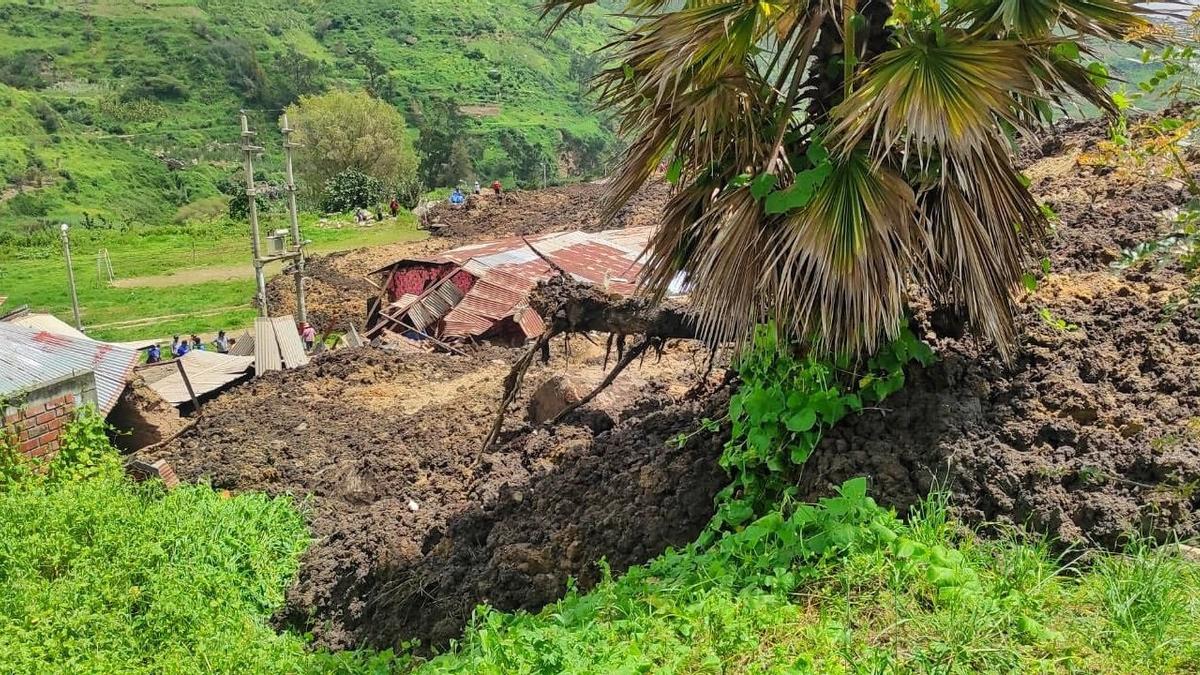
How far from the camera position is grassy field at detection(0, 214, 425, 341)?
76.2ft

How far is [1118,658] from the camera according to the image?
304 cm

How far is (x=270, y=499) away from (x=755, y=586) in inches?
254

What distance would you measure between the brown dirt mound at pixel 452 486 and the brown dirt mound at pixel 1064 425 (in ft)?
3.89

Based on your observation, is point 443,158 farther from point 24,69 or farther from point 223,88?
point 24,69

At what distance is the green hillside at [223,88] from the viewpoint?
61219 millimetres

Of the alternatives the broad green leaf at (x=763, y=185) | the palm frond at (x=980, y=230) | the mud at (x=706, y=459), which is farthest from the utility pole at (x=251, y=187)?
the palm frond at (x=980, y=230)

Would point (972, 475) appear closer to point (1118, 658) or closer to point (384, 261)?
point (1118, 658)

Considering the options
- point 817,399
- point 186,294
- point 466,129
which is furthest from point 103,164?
point 817,399

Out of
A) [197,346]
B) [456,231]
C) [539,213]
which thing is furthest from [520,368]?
[539,213]

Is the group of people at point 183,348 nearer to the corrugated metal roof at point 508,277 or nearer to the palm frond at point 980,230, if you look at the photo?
the corrugated metal roof at point 508,277

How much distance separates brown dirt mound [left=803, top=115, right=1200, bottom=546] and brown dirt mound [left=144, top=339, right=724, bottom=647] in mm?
1185

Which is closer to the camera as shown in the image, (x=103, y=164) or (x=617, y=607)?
(x=617, y=607)

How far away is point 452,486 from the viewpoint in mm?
7984

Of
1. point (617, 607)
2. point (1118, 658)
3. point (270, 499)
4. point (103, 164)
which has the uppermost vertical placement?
point (1118, 658)
